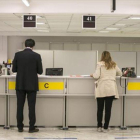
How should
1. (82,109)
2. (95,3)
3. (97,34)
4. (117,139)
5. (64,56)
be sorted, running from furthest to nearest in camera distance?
(97,34), (64,56), (95,3), (82,109), (117,139)

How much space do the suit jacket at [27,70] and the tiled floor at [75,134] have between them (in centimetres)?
81

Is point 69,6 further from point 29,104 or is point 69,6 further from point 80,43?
point 80,43

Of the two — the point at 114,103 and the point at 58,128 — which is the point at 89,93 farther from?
the point at 58,128

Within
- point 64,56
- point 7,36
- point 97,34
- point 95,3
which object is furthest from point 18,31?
point 95,3

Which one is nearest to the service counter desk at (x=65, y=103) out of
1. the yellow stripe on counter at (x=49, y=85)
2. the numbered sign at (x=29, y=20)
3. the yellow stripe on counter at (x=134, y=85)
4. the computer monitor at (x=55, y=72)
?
the yellow stripe on counter at (x=49, y=85)

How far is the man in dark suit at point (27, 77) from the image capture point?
15.7 ft

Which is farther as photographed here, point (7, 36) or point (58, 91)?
point (7, 36)

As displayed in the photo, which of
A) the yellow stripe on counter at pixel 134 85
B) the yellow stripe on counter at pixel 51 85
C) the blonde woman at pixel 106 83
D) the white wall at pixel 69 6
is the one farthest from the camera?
the white wall at pixel 69 6

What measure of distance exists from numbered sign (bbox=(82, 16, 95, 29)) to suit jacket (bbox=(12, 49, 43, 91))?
268cm

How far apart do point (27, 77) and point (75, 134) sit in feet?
4.28

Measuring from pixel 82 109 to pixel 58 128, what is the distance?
1.89 feet

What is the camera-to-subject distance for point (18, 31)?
13.6 meters

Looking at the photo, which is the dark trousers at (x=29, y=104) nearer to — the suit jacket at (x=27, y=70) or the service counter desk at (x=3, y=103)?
the suit jacket at (x=27, y=70)

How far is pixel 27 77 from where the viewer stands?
480cm
